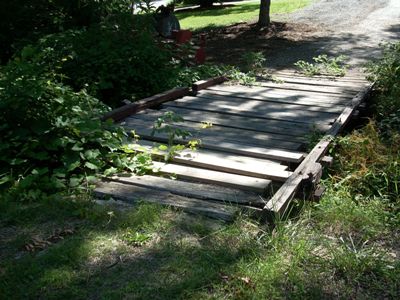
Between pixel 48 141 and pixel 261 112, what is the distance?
3.11 meters

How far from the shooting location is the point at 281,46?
1312cm

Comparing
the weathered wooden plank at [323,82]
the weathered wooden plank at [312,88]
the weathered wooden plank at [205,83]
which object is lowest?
the weathered wooden plank at [323,82]

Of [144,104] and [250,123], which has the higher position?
[144,104]

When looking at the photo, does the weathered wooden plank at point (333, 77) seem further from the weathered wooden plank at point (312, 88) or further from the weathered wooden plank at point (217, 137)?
the weathered wooden plank at point (217, 137)

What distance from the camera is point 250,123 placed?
638 cm

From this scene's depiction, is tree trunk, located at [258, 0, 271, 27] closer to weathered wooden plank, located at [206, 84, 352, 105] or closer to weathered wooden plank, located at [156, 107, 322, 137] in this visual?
weathered wooden plank, located at [206, 84, 352, 105]

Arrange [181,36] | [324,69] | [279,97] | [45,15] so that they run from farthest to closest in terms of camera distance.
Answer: [45,15], [181,36], [324,69], [279,97]

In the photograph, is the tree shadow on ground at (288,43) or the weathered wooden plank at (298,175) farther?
the tree shadow on ground at (288,43)

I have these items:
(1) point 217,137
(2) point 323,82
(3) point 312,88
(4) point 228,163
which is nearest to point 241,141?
(1) point 217,137

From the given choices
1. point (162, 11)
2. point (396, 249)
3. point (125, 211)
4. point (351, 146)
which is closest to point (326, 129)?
point (351, 146)

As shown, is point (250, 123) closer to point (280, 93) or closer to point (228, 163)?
point (228, 163)

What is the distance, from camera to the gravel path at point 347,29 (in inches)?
466

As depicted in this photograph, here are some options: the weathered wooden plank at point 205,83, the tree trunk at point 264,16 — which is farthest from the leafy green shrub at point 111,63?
the tree trunk at point 264,16

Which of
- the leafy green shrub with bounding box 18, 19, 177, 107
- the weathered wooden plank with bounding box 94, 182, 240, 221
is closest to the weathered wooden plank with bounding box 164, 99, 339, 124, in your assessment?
the leafy green shrub with bounding box 18, 19, 177, 107
